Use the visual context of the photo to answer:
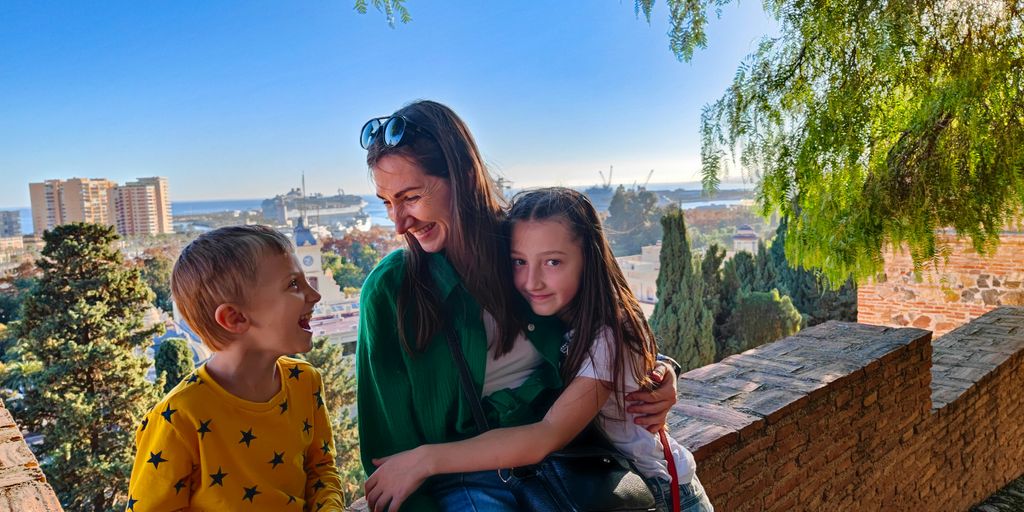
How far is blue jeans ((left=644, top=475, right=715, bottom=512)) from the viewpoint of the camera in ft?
3.72

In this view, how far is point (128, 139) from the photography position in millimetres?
33594

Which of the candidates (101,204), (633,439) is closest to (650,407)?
(633,439)

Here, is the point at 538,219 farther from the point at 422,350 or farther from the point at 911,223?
the point at 911,223

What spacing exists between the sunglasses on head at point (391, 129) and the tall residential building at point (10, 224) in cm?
1576

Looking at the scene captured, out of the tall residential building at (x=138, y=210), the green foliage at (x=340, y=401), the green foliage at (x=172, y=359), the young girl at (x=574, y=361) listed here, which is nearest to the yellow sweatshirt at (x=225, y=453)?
the young girl at (x=574, y=361)

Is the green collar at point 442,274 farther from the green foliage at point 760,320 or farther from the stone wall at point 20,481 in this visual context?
the green foliage at point 760,320

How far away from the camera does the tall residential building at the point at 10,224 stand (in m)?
13.8

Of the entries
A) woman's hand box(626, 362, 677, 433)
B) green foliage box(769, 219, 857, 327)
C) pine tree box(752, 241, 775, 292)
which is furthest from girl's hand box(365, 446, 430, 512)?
pine tree box(752, 241, 775, 292)

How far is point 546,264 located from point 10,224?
17.3m

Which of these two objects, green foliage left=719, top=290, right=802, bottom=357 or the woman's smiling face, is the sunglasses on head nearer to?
the woman's smiling face

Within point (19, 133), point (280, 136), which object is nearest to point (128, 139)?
point (19, 133)

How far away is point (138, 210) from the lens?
49.6ft

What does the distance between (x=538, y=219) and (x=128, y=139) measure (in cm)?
3827

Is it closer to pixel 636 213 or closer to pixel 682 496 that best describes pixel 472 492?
pixel 682 496
